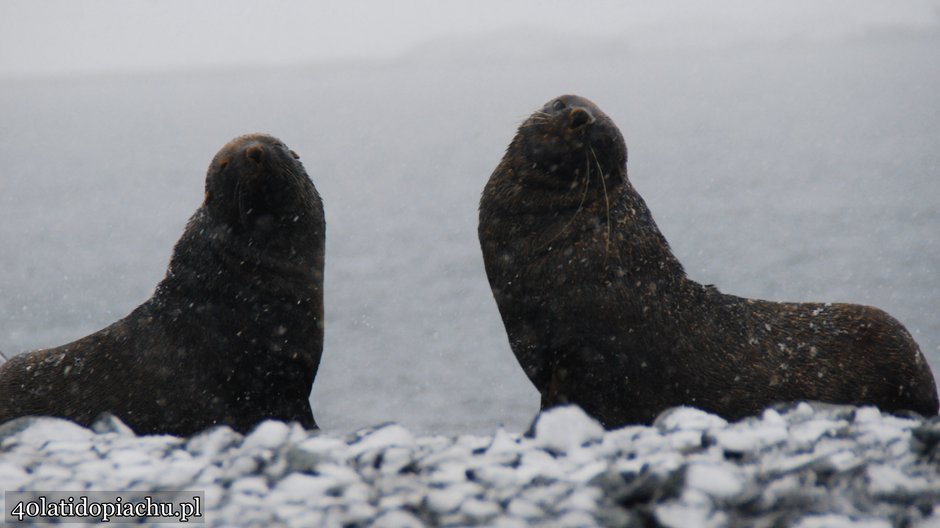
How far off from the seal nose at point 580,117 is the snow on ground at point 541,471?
1993 mm

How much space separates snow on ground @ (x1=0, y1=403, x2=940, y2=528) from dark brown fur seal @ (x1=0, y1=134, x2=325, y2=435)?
3.49 feet

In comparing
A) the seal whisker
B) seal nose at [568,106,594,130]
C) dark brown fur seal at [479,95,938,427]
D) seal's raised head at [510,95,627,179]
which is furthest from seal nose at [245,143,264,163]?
the seal whisker

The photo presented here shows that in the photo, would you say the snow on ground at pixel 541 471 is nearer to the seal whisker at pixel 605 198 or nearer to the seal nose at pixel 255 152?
the seal whisker at pixel 605 198

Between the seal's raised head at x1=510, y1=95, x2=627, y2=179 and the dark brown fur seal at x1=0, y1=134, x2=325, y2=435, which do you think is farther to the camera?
the seal's raised head at x1=510, y1=95, x2=627, y2=179

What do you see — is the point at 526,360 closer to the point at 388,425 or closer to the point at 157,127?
the point at 388,425

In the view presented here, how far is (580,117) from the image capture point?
548 cm

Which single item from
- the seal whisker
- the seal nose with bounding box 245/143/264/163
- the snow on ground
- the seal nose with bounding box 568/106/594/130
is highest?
the seal nose with bounding box 568/106/594/130

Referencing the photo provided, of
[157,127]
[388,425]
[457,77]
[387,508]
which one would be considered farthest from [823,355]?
[457,77]

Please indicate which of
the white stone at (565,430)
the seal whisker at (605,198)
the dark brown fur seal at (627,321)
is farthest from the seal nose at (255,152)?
the white stone at (565,430)

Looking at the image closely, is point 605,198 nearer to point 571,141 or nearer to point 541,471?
point 571,141

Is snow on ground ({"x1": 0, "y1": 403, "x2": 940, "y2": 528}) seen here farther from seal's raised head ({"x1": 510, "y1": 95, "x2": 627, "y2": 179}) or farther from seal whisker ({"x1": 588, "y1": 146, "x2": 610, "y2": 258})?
seal's raised head ({"x1": 510, "y1": 95, "x2": 627, "y2": 179})

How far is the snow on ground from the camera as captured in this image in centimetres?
307

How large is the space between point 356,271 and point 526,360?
32345 millimetres

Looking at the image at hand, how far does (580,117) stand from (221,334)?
7.78 feet
